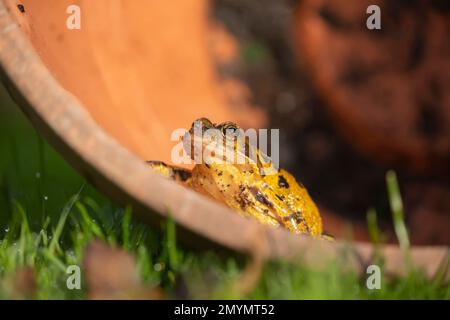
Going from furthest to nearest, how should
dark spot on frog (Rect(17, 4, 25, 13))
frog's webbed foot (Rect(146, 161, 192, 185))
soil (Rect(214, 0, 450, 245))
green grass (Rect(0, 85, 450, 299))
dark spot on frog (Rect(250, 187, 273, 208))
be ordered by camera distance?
soil (Rect(214, 0, 450, 245)) < dark spot on frog (Rect(250, 187, 273, 208)) < frog's webbed foot (Rect(146, 161, 192, 185)) < dark spot on frog (Rect(17, 4, 25, 13)) < green grass (Rect(0, 85, 450, 299))

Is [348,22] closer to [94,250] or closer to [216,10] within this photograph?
[216,10]

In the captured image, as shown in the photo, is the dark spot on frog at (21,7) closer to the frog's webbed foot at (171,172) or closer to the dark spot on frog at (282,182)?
the frog's webbed foot at (171,172)

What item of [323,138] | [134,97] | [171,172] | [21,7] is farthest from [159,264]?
[323,138]

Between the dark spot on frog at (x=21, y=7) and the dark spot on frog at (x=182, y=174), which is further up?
the dark spot on frog at (x=21, y=7)

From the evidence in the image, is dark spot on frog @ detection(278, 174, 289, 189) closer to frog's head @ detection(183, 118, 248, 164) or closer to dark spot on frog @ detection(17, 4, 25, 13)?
frog's head @ detection(183, 118, 248, 164)

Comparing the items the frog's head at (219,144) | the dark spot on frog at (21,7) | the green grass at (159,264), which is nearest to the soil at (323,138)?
the frog's head at (219,144)

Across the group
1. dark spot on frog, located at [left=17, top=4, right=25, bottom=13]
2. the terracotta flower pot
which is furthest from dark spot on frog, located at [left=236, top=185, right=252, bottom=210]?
dark spot on frog, located at [left=17, top=4, right=25, bottom=13]

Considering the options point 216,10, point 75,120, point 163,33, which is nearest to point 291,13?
point 216,10

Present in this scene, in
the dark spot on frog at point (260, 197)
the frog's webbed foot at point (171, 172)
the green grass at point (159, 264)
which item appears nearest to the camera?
the green grass at point (159, 264)
